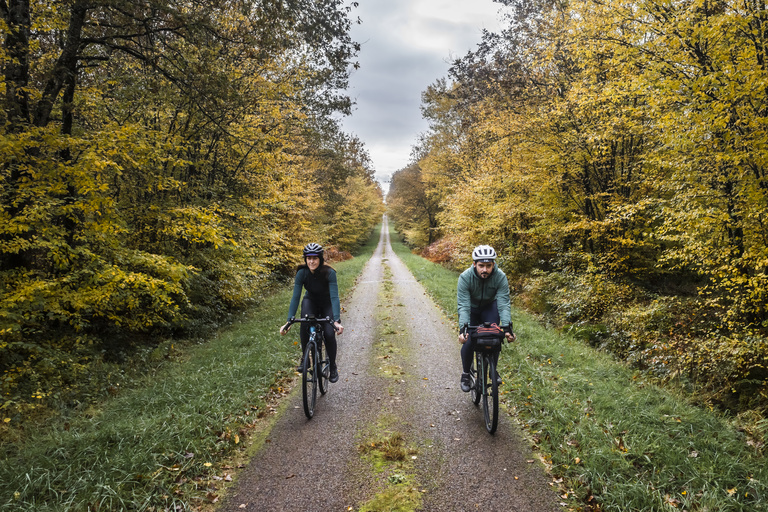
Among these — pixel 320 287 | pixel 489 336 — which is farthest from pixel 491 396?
pixel 320 287

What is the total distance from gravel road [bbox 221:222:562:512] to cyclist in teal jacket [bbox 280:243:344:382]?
89cm

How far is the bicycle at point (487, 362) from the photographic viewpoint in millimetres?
4605

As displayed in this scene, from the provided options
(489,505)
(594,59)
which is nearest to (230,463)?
(489,505)

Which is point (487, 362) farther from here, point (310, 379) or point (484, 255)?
point (310, 379)

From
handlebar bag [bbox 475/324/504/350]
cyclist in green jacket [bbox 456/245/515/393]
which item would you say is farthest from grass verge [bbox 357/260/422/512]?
handlebar bag [bbox 475/324/504/350]

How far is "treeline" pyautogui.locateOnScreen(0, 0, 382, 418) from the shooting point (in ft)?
17.4

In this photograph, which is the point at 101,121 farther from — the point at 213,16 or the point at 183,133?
the point at 213,16

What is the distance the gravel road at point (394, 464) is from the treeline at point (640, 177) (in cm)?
396

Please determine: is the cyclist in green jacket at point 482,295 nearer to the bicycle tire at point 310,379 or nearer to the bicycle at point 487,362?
the bicycle at point 487,362

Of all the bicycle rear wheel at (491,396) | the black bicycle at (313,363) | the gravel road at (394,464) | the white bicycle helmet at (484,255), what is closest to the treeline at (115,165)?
the black bicycle at (313,363)

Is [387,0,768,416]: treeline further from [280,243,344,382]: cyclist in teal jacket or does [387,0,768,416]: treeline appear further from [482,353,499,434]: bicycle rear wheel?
[280,243,344,382]: cyclist in teal jacket

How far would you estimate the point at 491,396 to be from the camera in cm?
491

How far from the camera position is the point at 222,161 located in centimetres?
1095

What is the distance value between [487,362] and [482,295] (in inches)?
37.2
